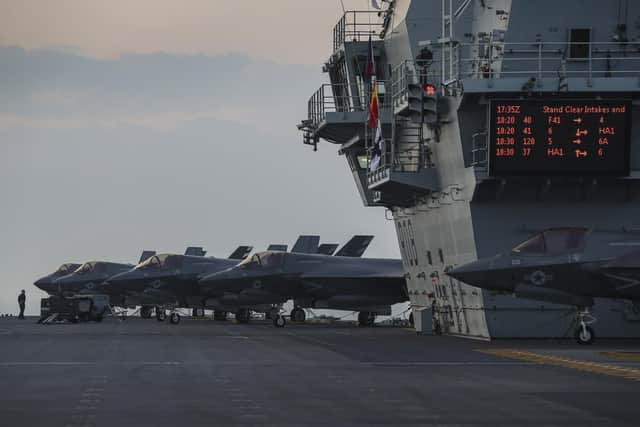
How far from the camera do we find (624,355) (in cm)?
2525

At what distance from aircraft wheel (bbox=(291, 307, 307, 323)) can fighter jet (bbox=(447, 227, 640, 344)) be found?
2565 centimetres

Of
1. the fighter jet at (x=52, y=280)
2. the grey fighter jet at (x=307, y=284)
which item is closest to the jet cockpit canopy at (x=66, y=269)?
the fighter jet at (x=52, y=280)

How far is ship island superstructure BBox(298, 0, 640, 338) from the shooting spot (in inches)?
1220

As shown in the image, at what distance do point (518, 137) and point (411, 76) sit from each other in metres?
7.16

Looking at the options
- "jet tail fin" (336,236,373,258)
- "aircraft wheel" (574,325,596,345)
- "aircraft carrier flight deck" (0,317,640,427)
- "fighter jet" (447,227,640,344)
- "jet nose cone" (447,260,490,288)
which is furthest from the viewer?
"jet tail fin" (336,236,373,258)

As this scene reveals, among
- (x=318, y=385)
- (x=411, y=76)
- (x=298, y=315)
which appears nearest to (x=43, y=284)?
(x=298, y=315)

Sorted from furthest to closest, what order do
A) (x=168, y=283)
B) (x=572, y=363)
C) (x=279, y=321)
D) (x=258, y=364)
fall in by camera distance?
1. (x=168, y=283)
2. (x=279, y=321)
3. (x=572, y=363)
4. (x=258, y=364)

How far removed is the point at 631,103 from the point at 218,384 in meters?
18.0

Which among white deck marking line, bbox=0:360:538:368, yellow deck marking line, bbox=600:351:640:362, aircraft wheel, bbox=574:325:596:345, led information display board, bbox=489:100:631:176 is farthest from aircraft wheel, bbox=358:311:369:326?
white deck marking line, bbox=0:360:538:368

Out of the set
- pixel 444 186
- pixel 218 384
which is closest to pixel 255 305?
pixel 444 186

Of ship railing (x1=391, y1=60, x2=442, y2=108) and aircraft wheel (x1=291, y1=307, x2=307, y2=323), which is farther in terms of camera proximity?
aircraft wheel (x1=291, y1=307, x2=307, y2=323)

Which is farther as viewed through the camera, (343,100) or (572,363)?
(343,100)

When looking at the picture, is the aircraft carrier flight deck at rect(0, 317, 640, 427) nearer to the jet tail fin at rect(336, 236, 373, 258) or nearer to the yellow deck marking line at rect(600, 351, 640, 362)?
the yellow deck marking line at rect(600, 351, 640, 362)

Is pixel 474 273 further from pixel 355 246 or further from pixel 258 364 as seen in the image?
pixel 355 246
